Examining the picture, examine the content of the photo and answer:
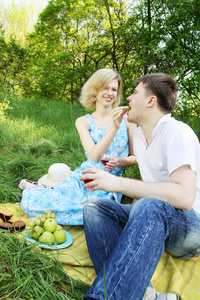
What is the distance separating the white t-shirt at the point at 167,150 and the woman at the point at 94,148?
597mm

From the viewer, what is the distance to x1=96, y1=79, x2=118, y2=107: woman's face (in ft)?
12.2

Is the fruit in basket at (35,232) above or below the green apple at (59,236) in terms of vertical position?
above

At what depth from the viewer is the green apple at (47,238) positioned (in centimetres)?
258

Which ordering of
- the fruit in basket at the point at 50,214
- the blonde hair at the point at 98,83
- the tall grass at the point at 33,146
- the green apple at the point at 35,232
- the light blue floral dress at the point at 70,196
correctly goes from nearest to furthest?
the green apple at the point at 35,232 < the fruit in basket at the point at 50,214 < the light blue floral dress at the point at 70,196 < the blonde hair at the point at 98,83 < the tall grass at the point at 33,146

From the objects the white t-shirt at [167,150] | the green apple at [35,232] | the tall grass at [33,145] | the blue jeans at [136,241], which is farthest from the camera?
the tall grass at [33,145]

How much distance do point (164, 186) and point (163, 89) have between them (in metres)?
0.96

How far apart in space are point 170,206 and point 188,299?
0.79 m

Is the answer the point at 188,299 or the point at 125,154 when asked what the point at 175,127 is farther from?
the point at 125,154

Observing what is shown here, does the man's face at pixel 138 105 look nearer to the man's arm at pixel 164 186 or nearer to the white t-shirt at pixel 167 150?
the white t-shirt at pixel 167 150

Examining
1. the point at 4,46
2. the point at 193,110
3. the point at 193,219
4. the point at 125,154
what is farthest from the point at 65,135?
the point at 4,46

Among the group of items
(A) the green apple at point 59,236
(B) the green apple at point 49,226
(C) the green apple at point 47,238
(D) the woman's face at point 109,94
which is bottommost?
(A) the green apple at point 59,236

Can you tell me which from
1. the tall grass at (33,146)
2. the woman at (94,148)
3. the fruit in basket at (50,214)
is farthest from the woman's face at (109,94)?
the fruit in basket at (50,214)

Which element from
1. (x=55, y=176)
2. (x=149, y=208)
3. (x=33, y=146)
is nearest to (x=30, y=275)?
(x=149, y=208)

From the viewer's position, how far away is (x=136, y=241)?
1773mm
